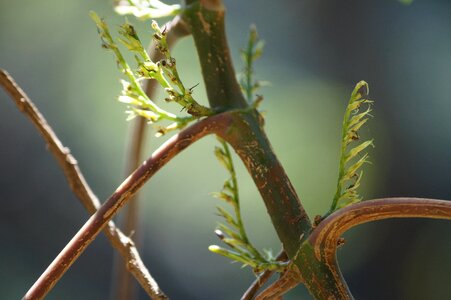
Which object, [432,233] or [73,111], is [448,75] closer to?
[432,233]

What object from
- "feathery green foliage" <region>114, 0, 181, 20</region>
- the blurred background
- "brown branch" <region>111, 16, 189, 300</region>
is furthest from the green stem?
the blurred background

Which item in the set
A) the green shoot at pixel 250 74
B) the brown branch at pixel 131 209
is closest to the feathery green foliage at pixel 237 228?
the green shoot at pixel 250 74

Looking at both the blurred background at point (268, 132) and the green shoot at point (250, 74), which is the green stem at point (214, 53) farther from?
the blurred background at point (268, 132)

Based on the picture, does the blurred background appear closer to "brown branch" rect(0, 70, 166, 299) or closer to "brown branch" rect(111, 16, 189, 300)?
"brown branch" rect(111, 16, 189, 300)

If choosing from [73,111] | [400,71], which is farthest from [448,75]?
[73,111]

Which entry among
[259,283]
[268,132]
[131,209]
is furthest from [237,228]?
[268,132]

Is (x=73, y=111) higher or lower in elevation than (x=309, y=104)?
higher
